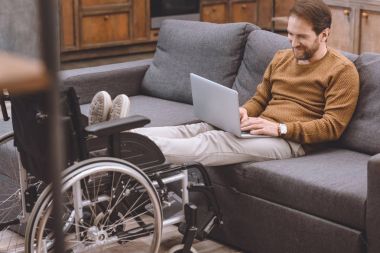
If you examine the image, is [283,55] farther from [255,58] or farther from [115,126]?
[115,126]

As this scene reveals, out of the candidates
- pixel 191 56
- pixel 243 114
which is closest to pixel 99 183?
pixel 243 114

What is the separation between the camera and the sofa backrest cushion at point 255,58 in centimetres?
329

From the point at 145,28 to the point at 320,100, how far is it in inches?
161

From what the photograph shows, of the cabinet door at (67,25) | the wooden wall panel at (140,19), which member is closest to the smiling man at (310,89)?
the cabinet door at (67,25)

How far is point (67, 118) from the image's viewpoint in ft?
7.44

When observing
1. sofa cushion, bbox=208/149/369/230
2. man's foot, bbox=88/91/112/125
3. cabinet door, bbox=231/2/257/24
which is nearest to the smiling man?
sofa cushion, bbox=208/149/369/230

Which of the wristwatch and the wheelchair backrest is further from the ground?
the wheelchair backrest

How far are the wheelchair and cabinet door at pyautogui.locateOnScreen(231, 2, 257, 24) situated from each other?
4.72 meters

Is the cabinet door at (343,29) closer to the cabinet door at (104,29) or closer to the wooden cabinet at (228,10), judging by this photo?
the wooden cabinet at (228,10)

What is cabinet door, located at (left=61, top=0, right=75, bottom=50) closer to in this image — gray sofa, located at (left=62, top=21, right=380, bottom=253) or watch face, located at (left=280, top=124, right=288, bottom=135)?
gray sofa, located at (left=62, top=21, right=380, bottom=253)

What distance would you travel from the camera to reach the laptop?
2750 mm

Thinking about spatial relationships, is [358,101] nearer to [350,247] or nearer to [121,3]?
[350,247]

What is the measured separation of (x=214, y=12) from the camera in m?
7.10

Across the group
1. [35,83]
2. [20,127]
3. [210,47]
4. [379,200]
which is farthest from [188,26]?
[35,83]
